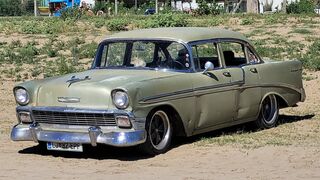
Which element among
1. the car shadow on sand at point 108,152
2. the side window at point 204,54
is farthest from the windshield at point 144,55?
the car shadow on sand at point 108,152

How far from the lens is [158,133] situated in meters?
9.46

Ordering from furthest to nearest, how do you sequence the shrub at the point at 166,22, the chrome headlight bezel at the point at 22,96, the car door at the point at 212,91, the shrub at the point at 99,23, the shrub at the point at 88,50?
the shrub at the point at 99,23, the shrub at the point at 166,22, the shrub at the point at 88,50, the car door at the point at 212,91, the chrome headlight bezel at the point at 22,96

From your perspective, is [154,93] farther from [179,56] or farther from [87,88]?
[179,56]

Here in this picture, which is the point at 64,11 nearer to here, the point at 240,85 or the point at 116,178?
the point at 240,85

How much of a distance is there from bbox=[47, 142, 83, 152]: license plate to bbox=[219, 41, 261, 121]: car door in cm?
253

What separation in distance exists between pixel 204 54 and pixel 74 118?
92.4 inches

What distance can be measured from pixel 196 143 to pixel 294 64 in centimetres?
258

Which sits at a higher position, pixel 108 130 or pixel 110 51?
pixel 110 51

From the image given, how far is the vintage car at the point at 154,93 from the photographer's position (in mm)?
8938

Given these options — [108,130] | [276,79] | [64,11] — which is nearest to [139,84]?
[108,130]

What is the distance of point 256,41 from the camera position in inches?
930

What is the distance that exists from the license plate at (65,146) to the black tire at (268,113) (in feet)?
10.6

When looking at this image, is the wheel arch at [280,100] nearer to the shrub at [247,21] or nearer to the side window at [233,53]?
the side window at [233,53]

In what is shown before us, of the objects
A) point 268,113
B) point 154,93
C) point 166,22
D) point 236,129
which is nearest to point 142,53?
point 154,93
